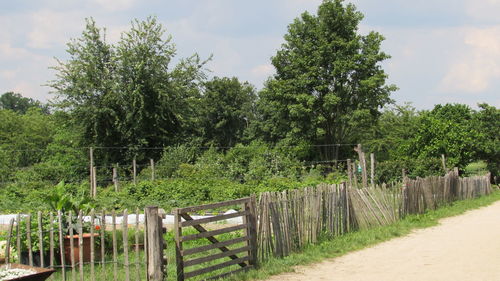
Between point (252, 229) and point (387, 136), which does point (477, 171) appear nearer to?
point (387, 136)

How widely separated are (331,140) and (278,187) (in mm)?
20020

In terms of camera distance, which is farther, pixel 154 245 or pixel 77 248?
pixel 77 248

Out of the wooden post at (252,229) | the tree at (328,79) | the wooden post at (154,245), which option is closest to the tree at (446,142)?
the tree at (328,79)

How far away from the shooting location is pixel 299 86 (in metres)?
37.2

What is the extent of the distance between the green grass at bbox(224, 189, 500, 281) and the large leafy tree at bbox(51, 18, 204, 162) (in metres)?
21.4

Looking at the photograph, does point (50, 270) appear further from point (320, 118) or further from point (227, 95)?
point (227, 95)

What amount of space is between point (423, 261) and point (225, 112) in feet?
137

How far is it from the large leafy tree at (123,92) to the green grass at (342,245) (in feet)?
70.3

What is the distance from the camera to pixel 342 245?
11.2 metres

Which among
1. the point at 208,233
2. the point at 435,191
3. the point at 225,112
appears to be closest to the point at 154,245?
the point at 208,233

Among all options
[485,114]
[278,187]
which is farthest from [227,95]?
[278,187]

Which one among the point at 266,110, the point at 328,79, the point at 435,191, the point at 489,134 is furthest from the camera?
the point at 266,110

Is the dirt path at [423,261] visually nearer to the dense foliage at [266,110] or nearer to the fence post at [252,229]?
the fence post at [252,229]

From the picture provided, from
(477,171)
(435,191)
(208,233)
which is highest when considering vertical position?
(208,233)
